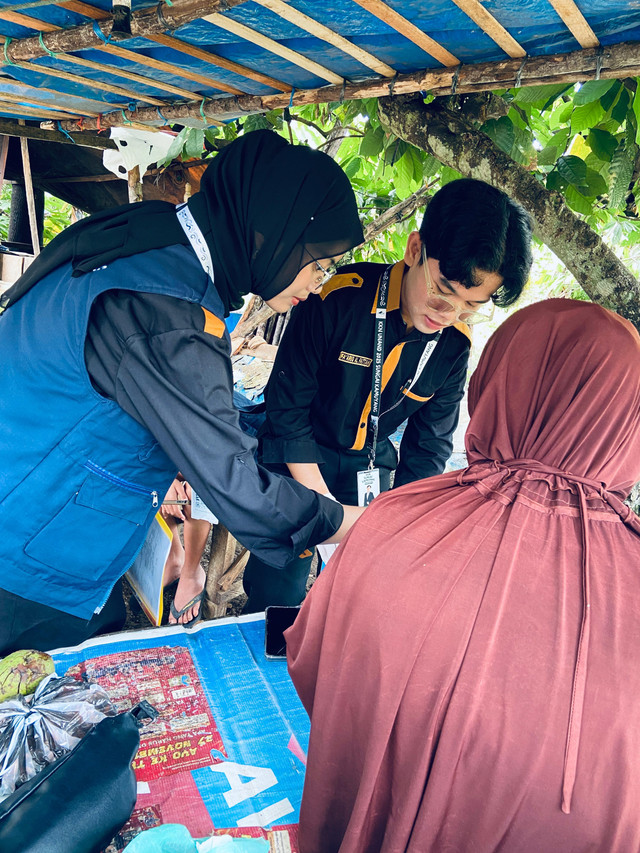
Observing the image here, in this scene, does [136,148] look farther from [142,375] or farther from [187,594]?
[142,375]

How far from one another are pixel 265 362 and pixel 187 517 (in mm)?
2272

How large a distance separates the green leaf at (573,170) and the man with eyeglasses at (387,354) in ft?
0.53

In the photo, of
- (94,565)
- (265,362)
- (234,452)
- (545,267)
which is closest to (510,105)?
(234,452)

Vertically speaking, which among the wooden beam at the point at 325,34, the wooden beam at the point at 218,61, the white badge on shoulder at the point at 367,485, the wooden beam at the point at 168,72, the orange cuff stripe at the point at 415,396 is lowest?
the white badge on shoulder at the point at 367,485

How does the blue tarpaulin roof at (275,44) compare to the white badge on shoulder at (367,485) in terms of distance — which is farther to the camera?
the white badge on shoulder at (367,485)

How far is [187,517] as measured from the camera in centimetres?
314

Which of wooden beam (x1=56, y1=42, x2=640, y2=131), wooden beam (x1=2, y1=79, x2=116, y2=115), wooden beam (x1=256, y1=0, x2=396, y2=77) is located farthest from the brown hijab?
wooden beam (x1=2, y1=79, x2=116, y2=115)

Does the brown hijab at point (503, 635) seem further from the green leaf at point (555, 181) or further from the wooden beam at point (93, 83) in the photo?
the wooden beam at point (93, 83)

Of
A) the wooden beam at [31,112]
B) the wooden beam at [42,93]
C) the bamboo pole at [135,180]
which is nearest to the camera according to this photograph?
the wooden beam at [42,93]

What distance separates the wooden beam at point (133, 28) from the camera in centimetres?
129

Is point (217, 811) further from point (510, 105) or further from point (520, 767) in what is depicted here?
point (510, 105)

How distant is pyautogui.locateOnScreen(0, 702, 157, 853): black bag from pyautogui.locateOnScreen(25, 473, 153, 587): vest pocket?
487 mm

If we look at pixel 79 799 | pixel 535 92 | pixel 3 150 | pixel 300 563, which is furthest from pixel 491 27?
pixel 3 150

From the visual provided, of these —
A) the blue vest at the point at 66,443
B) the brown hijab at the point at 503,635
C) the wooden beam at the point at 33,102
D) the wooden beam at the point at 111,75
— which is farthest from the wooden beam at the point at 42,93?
the brown hijab at the point at 503,635
